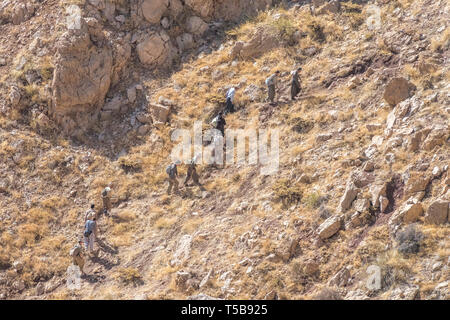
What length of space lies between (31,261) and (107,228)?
207 centimetres

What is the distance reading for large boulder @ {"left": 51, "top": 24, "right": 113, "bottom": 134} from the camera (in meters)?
19.0

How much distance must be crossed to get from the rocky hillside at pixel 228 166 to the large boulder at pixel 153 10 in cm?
4

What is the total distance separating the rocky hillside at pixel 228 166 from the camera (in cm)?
1295

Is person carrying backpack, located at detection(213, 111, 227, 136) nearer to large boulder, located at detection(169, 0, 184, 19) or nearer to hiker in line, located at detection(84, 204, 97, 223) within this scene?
hiker in line, located at detection(84, 204, 97, 223)

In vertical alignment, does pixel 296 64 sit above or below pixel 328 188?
above

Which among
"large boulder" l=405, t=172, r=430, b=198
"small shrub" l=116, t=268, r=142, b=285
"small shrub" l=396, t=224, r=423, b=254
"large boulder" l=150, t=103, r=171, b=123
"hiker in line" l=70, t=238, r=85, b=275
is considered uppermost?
"large boulder" l=150, t=103, r=171, b=123

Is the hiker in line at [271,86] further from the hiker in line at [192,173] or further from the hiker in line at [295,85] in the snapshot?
the hiker in line at [192,173]

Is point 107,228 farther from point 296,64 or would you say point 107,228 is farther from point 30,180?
point 296,64

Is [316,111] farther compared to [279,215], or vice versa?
[316,111]

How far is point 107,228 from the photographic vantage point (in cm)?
1647

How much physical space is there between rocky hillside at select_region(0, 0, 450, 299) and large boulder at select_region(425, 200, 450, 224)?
28 millimetres

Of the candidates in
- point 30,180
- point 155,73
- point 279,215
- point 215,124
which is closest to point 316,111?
point 215,124

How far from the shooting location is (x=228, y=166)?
1703 centimetres

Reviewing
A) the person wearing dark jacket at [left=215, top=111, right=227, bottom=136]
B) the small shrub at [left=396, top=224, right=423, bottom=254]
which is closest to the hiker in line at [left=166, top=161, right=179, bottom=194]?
the person wearing dark jacket at [left=215, top=111, right=227, bottom=136]
